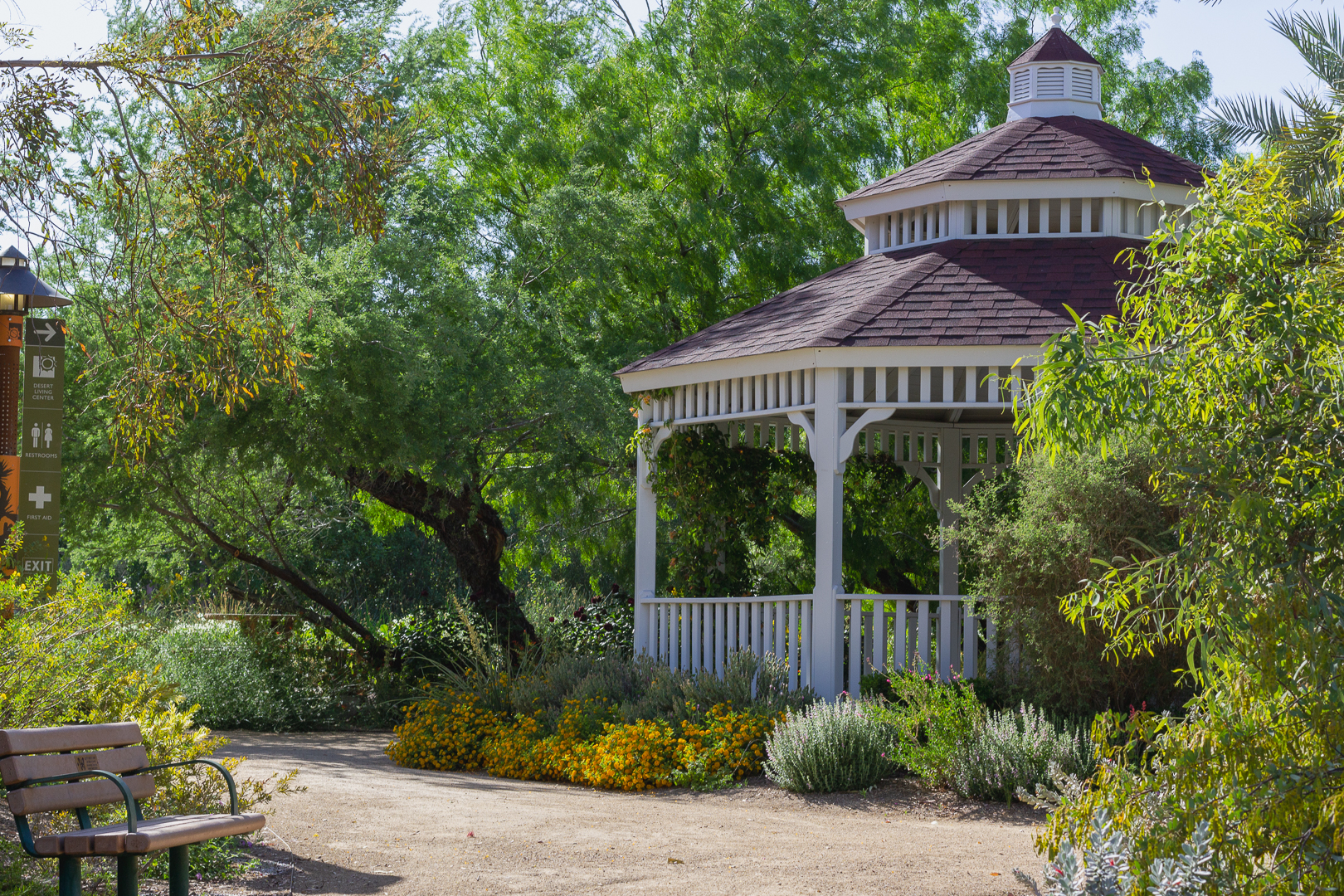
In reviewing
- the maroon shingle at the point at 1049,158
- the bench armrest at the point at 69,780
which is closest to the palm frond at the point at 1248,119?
the maroon shingle at the point at 1049,158

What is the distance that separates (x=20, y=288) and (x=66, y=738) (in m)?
4.77

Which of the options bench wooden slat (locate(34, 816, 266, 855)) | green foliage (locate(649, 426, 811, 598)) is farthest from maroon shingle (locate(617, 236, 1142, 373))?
bench wooden slat (locate(34, 816, 266, 855))

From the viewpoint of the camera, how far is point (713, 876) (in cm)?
626

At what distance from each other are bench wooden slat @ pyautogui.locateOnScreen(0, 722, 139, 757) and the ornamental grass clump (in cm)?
506

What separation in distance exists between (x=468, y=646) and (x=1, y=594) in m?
7.58

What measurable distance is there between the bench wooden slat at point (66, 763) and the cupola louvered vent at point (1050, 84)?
40.3 feet

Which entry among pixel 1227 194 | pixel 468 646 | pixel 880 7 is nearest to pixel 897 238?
pixel 468 646

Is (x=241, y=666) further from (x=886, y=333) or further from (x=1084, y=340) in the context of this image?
(x=1084, y=340)

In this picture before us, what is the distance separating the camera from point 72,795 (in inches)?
198

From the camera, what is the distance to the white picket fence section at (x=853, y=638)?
10.7 m

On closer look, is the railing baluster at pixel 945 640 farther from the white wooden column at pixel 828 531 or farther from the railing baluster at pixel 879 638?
the white wooden column at pixel 828 531

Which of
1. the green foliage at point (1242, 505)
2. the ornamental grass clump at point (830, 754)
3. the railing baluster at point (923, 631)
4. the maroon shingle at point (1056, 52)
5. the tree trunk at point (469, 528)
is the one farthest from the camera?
the tree trunk at point (469, 528)

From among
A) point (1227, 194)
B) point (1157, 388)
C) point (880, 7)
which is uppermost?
point (880, 7)

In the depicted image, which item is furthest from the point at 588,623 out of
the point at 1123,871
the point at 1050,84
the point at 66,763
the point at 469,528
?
the point at 1123,871
